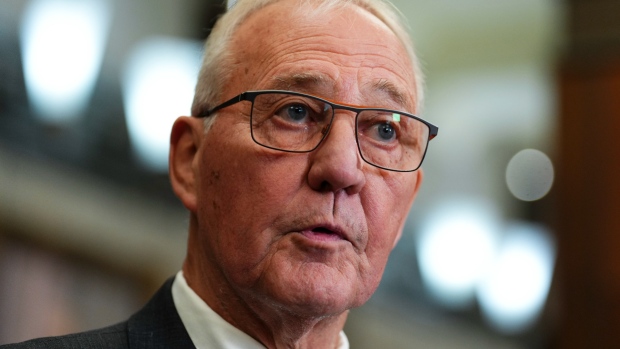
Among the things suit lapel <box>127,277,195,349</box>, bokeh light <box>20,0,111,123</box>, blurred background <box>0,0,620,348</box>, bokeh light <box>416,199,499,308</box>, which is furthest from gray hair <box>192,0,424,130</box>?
bokeh light <box>416,199,499,308</box>

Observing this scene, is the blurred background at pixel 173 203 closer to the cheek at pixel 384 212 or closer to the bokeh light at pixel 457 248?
the bokeh light at pixel 457 248

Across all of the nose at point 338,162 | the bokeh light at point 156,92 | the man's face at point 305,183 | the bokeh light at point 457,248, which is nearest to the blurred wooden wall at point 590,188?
the bokeh light at point 457,248

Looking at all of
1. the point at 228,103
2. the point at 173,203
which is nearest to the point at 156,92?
the point at 173,203

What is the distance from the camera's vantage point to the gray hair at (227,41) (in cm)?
173

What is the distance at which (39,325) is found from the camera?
4.25 meters

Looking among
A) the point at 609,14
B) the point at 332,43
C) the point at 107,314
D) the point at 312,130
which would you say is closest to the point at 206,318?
the point at 312,130

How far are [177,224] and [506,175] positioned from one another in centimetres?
494

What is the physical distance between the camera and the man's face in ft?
4.93

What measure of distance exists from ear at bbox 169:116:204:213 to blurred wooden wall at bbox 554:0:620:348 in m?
4.08

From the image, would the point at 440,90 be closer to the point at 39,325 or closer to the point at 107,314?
the point at 107,314

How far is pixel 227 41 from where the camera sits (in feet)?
5.79

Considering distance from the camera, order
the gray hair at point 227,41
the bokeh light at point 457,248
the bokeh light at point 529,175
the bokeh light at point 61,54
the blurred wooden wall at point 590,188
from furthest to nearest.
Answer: the bokeh light at point 529,175 → the bokeh light at point 457,248 → the bokeh light at point 61,54 → the blurred wooden wall at point 590,188 → the gray hair at point 227,41

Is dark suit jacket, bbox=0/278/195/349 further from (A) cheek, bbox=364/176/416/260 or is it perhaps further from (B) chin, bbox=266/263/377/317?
(A) cheek, bbox=364/176/416/260

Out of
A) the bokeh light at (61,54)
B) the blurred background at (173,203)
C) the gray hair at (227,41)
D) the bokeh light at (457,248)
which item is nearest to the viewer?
the gray hair at (227,41)
